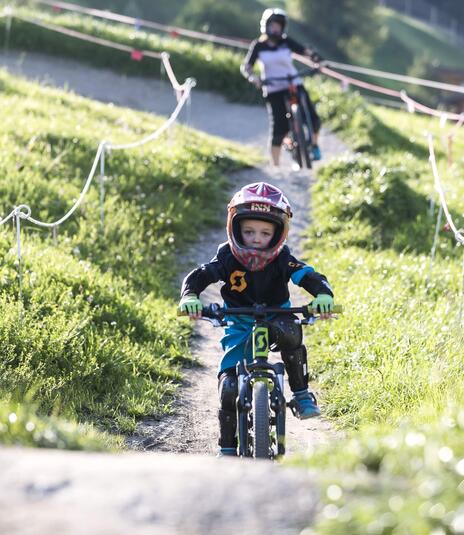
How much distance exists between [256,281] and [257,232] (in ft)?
1.01

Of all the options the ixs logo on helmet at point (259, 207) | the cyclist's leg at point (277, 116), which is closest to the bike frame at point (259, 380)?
the ixs logo on helmet at point (259, 207)

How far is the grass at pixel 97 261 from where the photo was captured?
6410 mm

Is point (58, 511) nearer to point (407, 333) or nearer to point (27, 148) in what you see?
point (407, 333)

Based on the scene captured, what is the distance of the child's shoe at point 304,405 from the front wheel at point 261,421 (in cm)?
60

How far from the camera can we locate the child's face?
17.8ft

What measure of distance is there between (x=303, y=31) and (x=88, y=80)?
40.9m

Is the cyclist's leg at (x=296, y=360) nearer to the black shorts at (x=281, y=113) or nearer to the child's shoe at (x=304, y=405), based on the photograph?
the child's shoe at (x=304, y=405)

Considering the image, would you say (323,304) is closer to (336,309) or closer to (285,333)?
(336,309)

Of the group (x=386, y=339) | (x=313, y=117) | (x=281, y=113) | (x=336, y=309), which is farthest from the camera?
(x=281, y=113)

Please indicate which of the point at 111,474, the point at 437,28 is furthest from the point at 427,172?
the point at 437,28

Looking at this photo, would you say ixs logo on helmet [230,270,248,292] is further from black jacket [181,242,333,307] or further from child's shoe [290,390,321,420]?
child's shoe [290,390,321,420]

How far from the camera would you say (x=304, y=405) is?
5.48m

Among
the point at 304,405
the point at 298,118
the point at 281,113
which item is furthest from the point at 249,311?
the point at 281,113

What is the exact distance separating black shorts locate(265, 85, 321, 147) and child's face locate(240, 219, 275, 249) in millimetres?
6870
